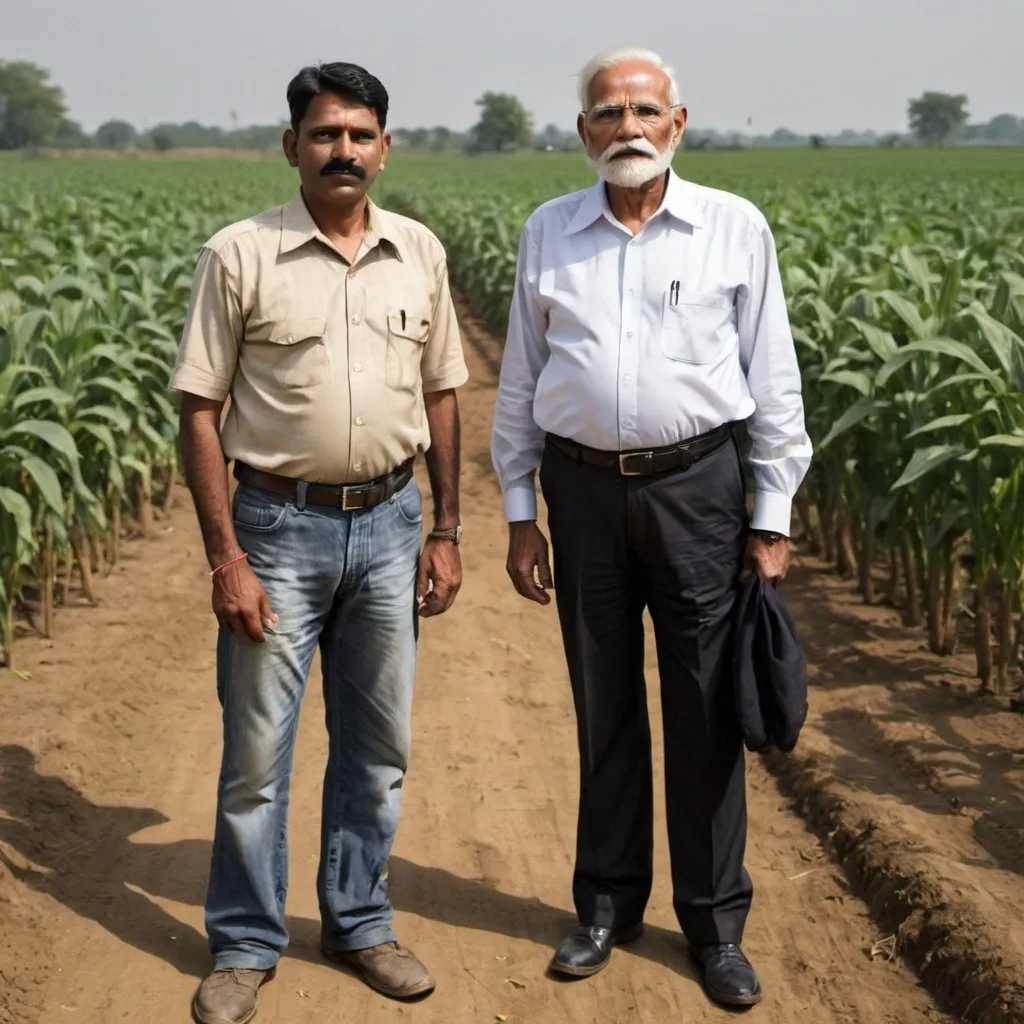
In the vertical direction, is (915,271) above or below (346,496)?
above

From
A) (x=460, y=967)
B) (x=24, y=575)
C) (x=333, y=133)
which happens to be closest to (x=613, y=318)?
(x=333, y=133)

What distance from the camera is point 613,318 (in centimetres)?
326

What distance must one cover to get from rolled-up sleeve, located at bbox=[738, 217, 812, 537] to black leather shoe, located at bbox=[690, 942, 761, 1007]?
1014mm

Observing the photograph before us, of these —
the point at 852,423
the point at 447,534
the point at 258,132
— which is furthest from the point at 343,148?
the point at 258,132

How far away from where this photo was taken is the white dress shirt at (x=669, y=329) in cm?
324

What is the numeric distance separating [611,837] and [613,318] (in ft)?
4.11

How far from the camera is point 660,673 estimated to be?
11.7 ft

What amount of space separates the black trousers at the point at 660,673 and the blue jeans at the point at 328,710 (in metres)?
0.40

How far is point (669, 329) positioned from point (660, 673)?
841 mm

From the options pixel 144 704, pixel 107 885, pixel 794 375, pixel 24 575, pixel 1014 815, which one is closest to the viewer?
pixel 794 375

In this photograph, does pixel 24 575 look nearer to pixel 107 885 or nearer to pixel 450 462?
pixel 107 885

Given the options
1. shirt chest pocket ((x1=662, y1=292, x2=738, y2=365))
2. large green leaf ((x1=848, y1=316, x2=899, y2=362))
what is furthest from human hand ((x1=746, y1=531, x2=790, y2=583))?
large green leaf ((x1=848, y1=316, x2=899, y2=362))

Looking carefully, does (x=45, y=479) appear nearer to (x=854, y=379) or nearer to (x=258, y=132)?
(x=854, y=379)

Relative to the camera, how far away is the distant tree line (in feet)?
415
